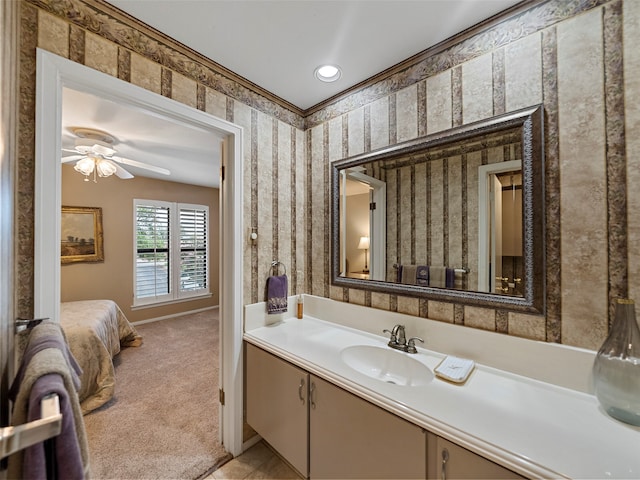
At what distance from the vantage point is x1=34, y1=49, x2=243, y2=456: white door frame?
3.46 feet

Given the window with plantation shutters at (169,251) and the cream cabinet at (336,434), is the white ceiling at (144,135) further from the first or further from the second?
the cream cabinet at (336,434)

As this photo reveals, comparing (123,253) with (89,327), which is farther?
(123,253)

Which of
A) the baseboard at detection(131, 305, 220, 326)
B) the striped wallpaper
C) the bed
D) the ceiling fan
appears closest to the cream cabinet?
the striped wallpaper

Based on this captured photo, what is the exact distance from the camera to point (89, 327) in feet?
7.73

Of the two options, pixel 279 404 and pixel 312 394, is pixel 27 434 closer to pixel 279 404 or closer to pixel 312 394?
pixel 312 394

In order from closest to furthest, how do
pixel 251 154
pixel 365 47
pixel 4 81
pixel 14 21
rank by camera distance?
pixel 4 81, pixel 14 21, pixel 365 47, pixel 251 154

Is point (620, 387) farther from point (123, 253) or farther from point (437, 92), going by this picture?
point (123, 253)

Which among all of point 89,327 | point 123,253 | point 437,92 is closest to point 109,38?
point 437,92

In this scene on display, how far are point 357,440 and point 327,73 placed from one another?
6.50 feet

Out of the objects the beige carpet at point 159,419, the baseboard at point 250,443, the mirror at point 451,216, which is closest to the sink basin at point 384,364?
the mirror at point 451,216

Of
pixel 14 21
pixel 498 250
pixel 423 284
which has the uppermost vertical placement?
pixel 14 21

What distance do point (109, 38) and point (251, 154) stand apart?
0.85 metres

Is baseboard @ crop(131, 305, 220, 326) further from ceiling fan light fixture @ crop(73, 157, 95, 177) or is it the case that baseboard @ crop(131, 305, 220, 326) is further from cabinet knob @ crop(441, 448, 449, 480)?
cabinet knob @ crop(441, 448, 449, 480)

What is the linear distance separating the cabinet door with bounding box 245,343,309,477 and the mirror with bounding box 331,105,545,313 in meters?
0.70
